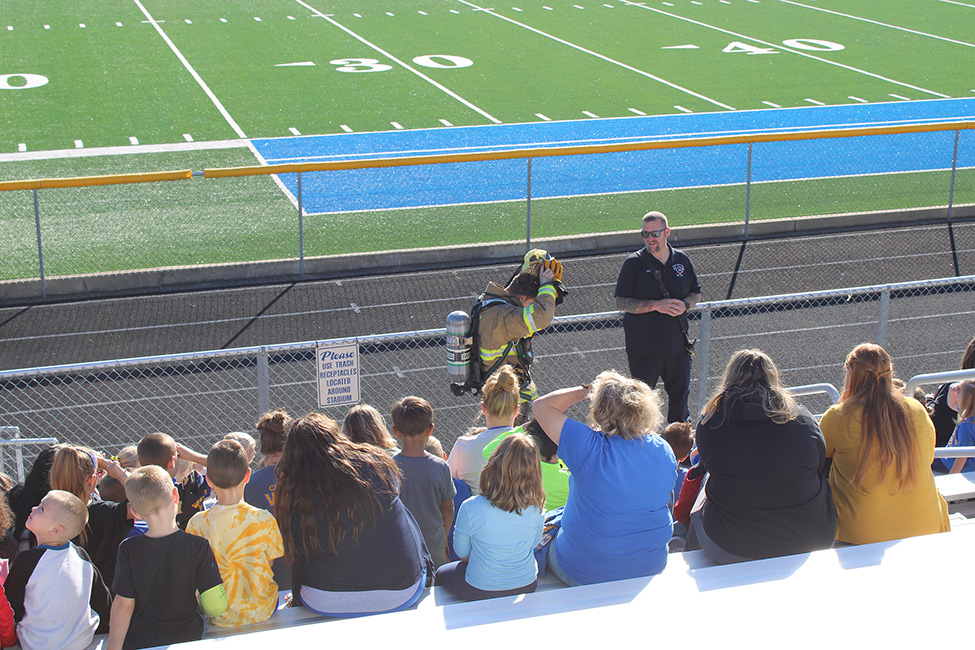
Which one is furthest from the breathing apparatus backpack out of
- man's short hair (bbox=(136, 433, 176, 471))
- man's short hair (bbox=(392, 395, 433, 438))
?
man's short hair (bbox=(136, 433, 176, 471))

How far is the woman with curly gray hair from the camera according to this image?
4.40 meters

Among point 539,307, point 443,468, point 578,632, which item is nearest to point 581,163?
point 539,307

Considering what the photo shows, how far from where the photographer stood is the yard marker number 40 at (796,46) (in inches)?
1184

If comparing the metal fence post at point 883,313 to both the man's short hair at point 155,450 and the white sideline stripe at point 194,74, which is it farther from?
the white sideline stripe at point 194,74

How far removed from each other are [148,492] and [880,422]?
10.6ft

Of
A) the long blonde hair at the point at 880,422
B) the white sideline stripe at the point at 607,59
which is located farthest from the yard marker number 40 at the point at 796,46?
the long blonde hair at the point at 880,422

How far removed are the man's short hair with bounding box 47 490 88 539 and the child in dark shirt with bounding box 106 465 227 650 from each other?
24cm

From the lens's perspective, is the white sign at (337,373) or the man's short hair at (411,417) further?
the white sign at (337,373)

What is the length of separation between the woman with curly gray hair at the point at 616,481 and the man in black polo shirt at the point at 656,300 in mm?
3137

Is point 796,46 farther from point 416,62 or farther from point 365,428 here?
point 365,428

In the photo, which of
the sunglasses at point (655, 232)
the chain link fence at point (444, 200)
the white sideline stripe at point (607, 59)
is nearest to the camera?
the sunglasses at point (655, 232)

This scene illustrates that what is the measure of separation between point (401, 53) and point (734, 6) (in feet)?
48.4

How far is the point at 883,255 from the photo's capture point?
13117 millimetres

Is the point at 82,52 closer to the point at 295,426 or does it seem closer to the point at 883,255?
the point at 883,255
